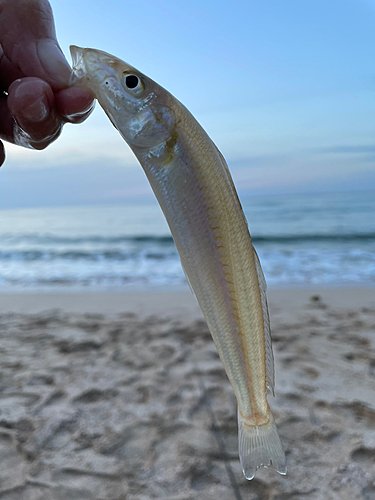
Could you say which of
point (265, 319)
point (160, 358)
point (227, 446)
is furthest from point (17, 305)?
point (265, 319)

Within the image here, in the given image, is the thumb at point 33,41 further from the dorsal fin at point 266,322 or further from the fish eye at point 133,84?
the dorsal fin at point 266,322

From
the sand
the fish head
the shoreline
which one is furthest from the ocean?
the fish head

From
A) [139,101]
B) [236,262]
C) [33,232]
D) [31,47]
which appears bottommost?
[33,232]

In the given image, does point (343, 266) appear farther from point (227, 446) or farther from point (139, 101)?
point (139, 101)

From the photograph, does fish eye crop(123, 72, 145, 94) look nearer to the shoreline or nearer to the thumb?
the thumb

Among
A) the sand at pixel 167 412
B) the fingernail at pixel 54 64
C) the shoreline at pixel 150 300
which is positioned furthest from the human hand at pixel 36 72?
the shoreline at pixel 150 300

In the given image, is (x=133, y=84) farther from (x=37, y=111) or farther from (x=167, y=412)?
(x=167, y=412)
